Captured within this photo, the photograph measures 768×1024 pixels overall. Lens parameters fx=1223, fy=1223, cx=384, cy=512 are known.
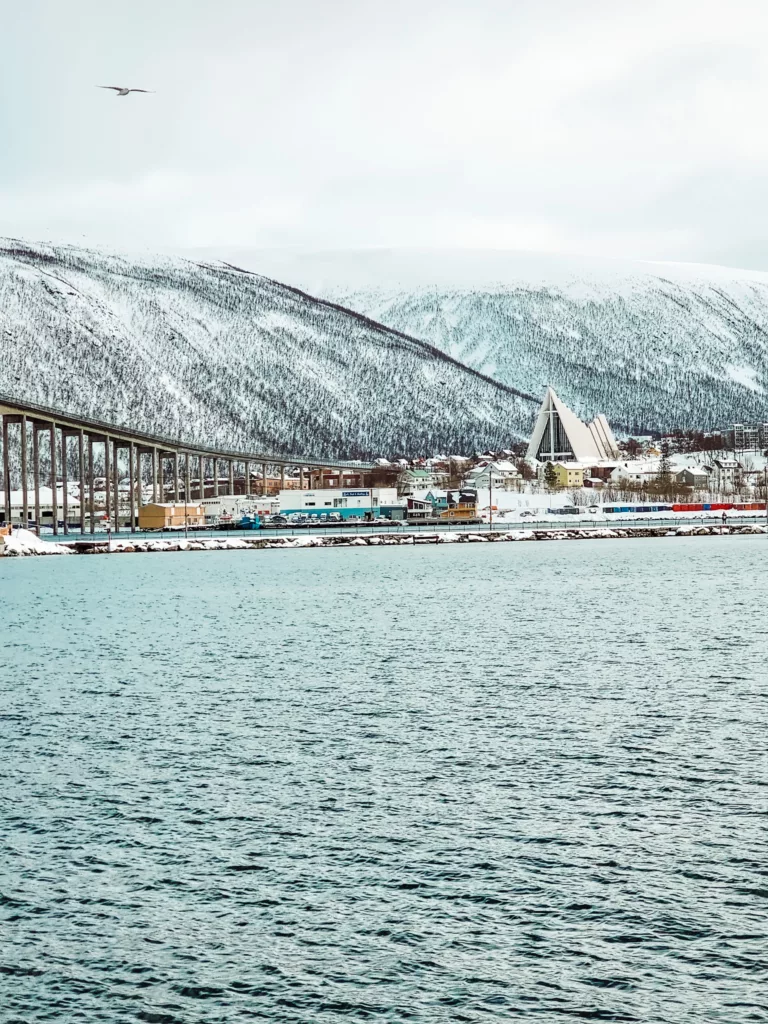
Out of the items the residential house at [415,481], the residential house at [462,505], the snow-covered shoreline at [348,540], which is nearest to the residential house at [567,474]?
the residential house at [415,481]

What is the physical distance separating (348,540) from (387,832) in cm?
8345

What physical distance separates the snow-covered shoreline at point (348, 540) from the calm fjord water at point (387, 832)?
60.6 metres

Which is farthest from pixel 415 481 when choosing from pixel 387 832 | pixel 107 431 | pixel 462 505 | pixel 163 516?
pixel 387 832

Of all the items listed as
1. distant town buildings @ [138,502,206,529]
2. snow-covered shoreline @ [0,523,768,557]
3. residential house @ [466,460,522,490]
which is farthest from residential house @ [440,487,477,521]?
distant town buildings @ [138,502,206,529]

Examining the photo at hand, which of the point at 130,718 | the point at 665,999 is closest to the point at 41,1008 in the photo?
the point at 665,999

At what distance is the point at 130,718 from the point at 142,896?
10.0 meters

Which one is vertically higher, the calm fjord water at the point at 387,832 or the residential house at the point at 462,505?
the residential house at the point at 462,505

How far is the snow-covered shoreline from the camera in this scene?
3605 inches

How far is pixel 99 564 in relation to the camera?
3083 inches

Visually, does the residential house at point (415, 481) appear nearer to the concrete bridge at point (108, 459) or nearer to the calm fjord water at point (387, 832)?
the concrete bridge at point (108, 459)

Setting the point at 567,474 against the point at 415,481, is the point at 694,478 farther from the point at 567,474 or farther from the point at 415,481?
the point at 415,481

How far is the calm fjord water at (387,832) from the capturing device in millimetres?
10117

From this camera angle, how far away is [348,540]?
320 ft

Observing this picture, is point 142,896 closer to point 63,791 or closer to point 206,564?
point 63,791
